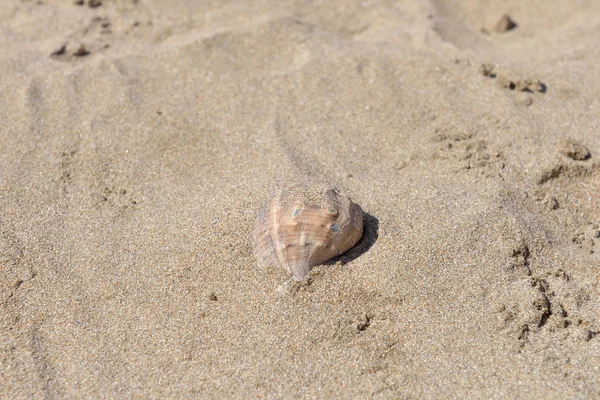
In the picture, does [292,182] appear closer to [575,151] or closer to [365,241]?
[365,241]

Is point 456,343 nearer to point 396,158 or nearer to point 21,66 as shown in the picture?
point 396,158

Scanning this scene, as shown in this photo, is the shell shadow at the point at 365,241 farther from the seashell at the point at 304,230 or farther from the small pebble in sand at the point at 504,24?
the small pebble in sand at the point at 504,24

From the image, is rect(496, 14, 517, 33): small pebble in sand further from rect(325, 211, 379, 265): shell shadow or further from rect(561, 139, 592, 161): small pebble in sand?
rect(325, 211, 379, 265): shell shadow

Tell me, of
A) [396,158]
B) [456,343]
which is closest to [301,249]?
[456,343]

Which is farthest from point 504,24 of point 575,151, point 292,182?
point 292,182

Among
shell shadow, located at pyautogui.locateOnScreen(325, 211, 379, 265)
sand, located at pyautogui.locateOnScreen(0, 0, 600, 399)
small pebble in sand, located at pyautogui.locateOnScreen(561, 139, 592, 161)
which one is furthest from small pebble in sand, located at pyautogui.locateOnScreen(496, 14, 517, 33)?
shell shadow, located at pyautogui.locateOnScreen(325, 211, 379, 265)

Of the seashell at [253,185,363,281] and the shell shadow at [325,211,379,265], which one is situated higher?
the seashell at [253,185,363,281]
